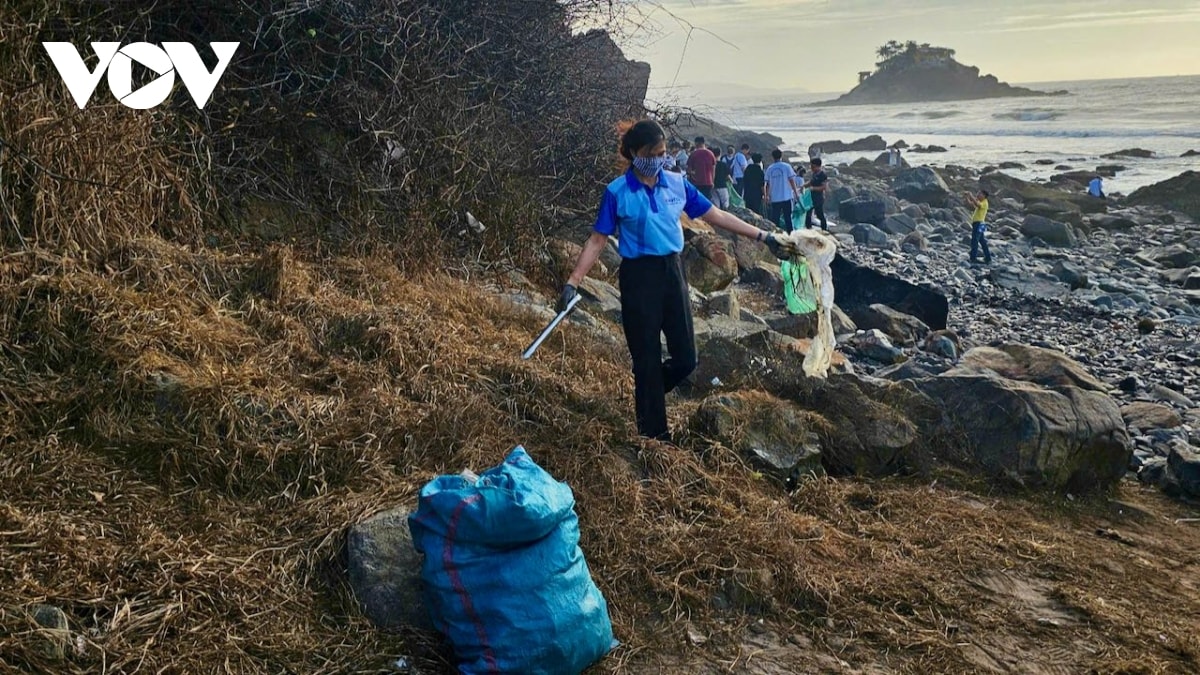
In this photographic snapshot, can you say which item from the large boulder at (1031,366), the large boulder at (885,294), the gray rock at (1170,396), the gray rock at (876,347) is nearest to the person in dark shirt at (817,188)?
the large boulder at (885,294)

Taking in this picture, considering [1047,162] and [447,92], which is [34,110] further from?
[1047,162]

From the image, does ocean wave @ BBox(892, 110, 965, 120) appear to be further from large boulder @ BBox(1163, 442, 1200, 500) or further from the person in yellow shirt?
large boulder @ BBox(1163, 442, 1200, 500)

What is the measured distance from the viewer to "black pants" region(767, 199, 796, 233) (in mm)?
14203

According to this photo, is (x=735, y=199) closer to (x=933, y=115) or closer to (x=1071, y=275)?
(x=1071, y=275)

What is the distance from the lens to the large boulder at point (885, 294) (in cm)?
1013

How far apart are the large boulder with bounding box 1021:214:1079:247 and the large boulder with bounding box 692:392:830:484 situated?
14707 millimetres

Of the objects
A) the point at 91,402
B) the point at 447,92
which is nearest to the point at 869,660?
the point at 91,402

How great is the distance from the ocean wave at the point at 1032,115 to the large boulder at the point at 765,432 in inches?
2146

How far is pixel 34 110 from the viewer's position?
4633 mm

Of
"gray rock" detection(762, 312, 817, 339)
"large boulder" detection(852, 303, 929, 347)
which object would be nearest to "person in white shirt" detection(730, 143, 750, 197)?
"large boulder" detection(852, 303, 929, 347)

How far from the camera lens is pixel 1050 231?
695 inches

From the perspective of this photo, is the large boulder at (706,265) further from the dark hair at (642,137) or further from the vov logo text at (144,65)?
the vov logo text at (144,65)

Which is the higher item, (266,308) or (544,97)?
(544,97)

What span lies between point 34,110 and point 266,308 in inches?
60.3
